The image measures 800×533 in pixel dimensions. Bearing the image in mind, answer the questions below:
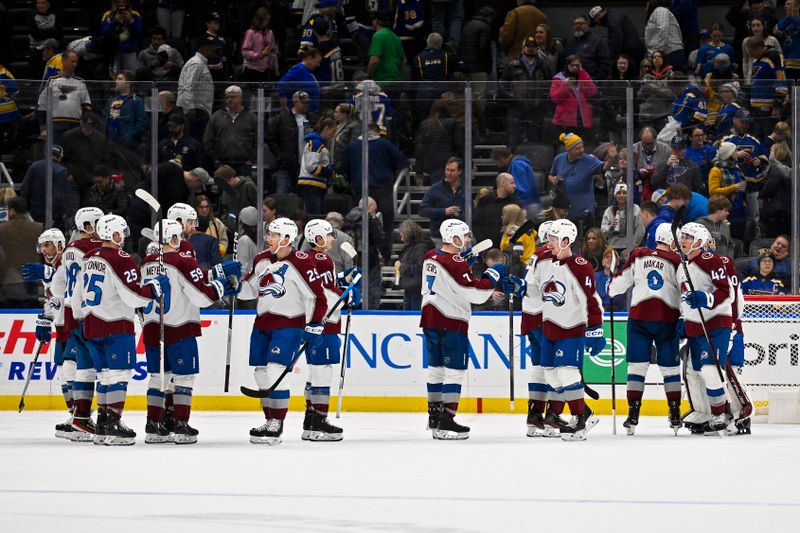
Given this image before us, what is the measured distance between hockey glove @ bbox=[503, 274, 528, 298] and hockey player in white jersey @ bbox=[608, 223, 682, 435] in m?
0.89

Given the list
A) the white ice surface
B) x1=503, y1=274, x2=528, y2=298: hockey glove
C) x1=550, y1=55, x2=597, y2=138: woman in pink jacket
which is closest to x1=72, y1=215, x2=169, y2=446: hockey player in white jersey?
the white ice surface

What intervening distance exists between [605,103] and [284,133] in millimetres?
3097

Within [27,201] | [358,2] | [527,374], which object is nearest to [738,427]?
[527,374]

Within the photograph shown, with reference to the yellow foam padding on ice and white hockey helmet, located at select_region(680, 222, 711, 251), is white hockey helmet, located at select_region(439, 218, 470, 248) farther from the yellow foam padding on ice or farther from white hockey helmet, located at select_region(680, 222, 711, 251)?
the yellow foam padding on ice

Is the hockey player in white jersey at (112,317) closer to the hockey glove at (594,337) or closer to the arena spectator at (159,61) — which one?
the hockey glove at (594,337)

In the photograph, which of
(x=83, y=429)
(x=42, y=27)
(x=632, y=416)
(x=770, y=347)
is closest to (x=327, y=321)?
(x=83, y=429)

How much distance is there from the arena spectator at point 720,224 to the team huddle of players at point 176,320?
3.97 m

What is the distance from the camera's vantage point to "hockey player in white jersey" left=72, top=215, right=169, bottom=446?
1067cm

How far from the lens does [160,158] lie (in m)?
14.2

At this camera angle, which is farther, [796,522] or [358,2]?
[358,2]

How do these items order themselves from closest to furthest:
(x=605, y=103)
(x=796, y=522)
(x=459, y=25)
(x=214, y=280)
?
(x=796, y=522) → (x=214, y=280) → (x=605, y=103) → (x=459, y=25)

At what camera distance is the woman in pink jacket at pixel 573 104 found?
1370cm

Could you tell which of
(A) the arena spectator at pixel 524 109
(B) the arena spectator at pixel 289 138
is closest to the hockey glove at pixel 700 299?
(A) the arena spectator at pixel 524 109

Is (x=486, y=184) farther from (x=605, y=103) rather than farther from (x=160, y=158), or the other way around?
(x=160, y=158)
